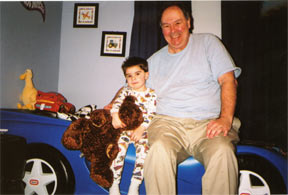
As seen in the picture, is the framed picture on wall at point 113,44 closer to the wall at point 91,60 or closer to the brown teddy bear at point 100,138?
the wall at point 91,60

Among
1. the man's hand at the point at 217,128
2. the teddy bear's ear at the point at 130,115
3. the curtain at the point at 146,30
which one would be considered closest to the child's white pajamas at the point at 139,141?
the teddy bear's ear at the point at 130,115

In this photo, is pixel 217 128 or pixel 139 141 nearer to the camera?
pixel 217 128

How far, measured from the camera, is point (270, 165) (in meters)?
1.08

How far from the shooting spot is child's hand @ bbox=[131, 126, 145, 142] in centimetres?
115

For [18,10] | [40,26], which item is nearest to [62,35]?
[40,26]

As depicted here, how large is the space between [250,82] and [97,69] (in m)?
2.03

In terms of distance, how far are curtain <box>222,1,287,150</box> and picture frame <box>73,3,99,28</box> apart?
5.71 feet

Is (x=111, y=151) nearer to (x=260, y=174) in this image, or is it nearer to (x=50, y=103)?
(x=50, y=103)

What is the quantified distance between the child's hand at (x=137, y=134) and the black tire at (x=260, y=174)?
2.15ft

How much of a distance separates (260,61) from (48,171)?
2383mm

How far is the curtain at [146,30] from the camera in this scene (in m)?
2.23

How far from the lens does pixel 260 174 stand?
1.08 meters

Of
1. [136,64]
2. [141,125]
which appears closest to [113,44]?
[136,64]

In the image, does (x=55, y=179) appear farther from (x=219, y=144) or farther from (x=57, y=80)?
(x=57, y=80)
